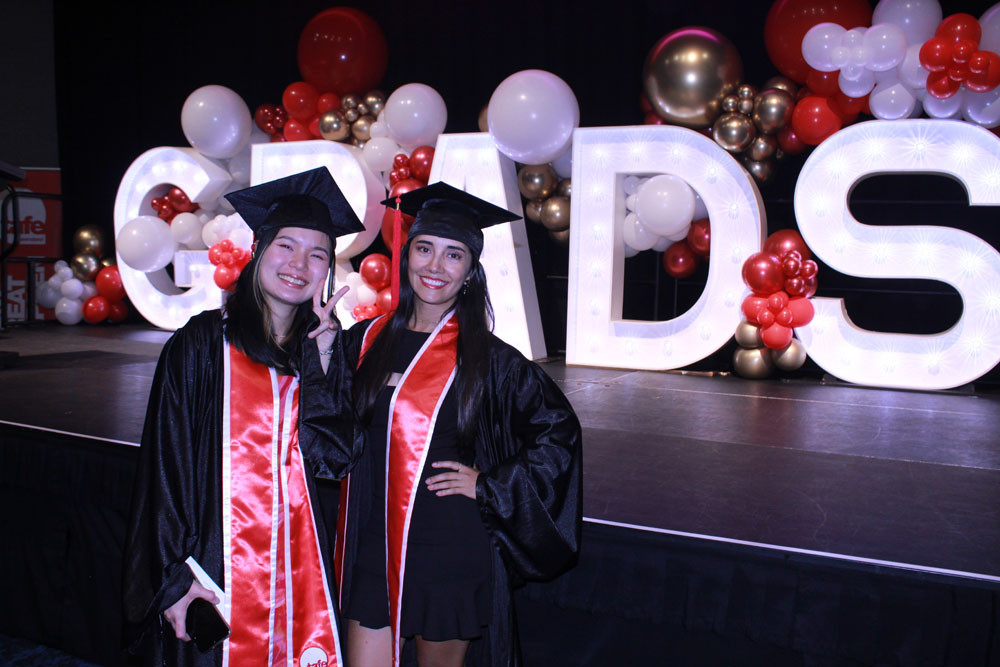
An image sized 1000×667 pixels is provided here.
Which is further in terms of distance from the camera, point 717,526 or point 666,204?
point 666,204

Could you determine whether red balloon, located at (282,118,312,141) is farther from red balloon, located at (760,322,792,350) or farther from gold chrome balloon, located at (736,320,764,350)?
red balloon, located at (760,322,792,350)

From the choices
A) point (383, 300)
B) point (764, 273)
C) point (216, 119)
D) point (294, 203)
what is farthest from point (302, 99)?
point (294, 203)

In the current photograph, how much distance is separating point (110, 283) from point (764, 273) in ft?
21.3

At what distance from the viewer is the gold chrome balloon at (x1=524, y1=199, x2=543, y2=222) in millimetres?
5859

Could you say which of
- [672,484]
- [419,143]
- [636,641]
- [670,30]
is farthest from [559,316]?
[636,641]

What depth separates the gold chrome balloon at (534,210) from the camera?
5859 mm

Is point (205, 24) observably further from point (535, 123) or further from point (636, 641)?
point (636, 641)

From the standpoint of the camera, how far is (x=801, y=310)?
479 centimetres

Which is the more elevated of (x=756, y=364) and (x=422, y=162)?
(x=422, y=162)

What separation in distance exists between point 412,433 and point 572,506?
37 centimetres

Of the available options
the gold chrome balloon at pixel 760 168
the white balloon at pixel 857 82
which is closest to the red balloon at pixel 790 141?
the gold chrome balloon at pixel 760 168

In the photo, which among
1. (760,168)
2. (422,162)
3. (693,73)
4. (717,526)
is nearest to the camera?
(717,526)

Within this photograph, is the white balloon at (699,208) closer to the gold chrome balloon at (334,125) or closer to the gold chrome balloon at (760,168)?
the gold chrome balloon at (760,168)

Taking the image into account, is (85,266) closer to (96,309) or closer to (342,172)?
(96,309)
